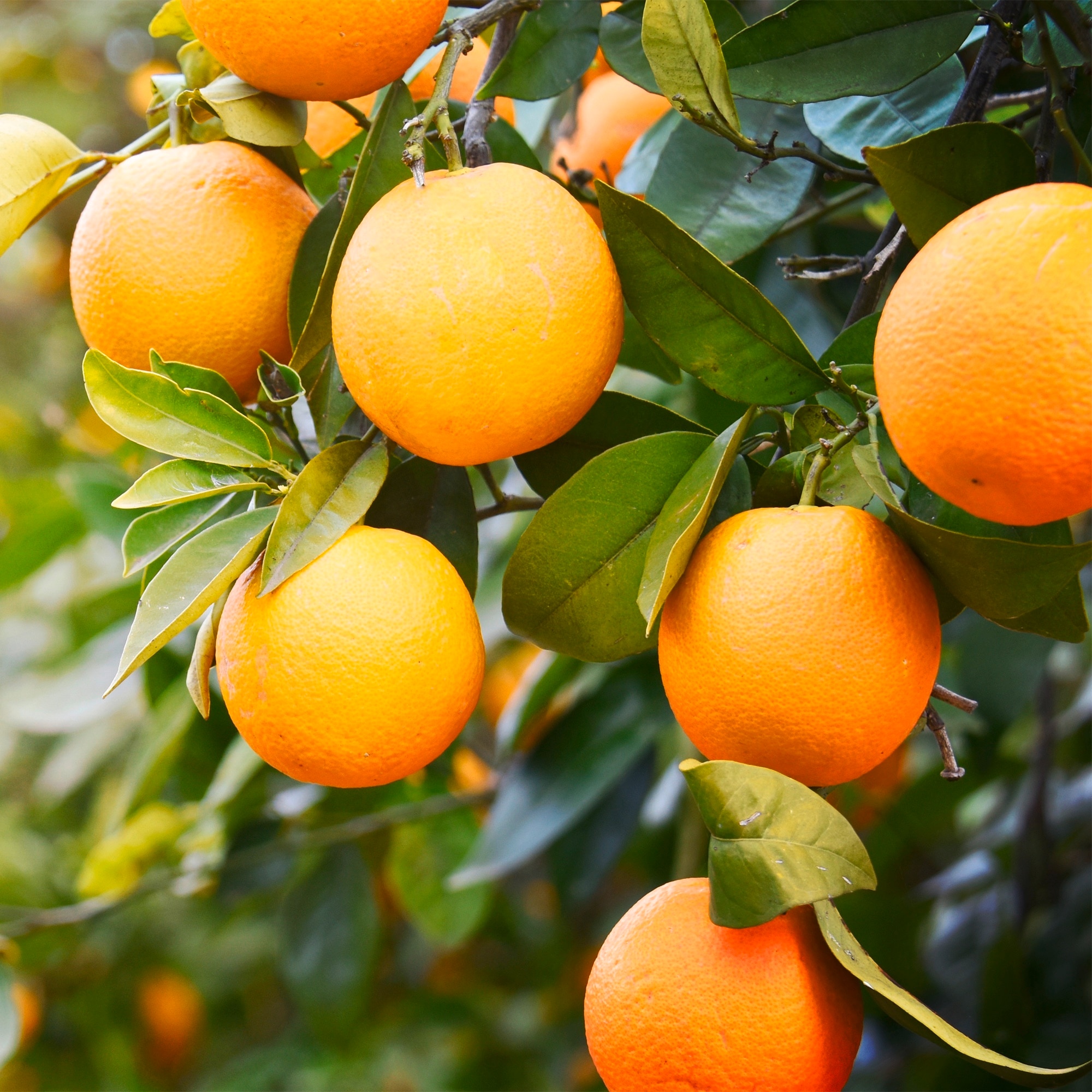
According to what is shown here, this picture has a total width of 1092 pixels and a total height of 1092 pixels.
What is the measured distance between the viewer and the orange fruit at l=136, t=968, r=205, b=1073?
83.8 inches

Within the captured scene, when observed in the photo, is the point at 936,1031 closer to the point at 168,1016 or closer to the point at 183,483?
the point at 183,483

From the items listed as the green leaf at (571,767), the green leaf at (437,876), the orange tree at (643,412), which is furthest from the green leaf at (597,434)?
the green leaf at (437,876)

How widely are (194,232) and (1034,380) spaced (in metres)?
0.48

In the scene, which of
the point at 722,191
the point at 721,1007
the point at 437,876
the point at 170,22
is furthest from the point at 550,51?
the point at 437,876

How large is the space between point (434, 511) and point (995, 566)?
0.37m

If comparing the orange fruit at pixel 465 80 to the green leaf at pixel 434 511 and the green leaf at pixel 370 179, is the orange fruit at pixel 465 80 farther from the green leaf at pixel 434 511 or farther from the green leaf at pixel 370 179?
the green leaf at pixel 434 511

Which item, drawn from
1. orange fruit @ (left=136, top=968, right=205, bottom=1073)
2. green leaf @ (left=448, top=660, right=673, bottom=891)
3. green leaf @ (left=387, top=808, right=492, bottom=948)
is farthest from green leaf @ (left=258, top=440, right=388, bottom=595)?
orange fruit @ (left=136, top=968, right=205, bottom=1073)

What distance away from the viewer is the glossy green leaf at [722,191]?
0.73 m

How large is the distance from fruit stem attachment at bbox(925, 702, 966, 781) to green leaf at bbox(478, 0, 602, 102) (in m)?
0.49

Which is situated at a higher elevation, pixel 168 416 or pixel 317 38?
pixel 317 38

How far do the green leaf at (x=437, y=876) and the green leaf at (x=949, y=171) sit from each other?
1.13m

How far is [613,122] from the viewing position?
97 cm

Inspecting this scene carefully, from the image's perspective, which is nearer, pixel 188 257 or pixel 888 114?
pixel 188 257

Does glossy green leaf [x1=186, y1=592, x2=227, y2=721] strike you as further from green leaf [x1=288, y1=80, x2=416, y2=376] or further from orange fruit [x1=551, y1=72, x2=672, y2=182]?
orange fruit [x1=551, y1=72, x2=672, y2=182]
